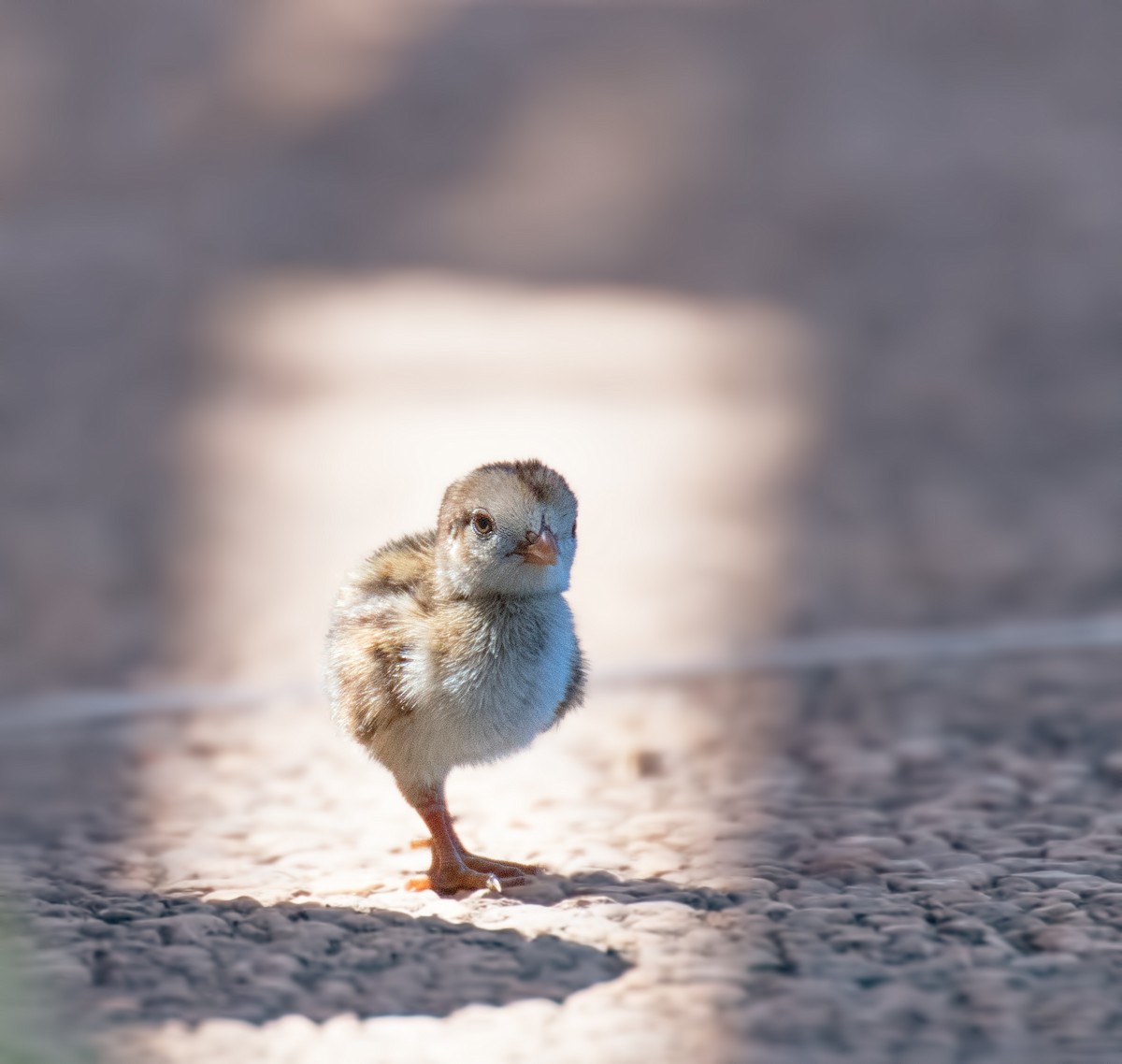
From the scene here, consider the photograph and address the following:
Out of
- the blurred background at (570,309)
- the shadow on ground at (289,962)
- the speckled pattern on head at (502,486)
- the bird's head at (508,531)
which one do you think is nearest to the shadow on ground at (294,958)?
the shadow on ground at (289,962)

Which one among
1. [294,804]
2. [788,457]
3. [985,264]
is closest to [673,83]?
[985,264]

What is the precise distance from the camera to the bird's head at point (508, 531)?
2.37 meters

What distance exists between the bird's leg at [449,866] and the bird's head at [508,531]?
0.36 meters

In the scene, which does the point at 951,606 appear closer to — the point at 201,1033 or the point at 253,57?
the point at 201,1033

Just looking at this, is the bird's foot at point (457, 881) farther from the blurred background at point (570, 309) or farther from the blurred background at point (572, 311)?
the blurred background at point (570, 309)

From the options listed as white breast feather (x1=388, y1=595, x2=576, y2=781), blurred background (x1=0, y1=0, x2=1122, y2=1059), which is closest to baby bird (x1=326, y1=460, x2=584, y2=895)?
white breast feather (x1=388, y1=595, x2=576, y2=781)

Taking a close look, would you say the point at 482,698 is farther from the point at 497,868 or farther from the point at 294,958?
the point at 294,958

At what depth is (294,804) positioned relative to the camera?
3131 millimetres

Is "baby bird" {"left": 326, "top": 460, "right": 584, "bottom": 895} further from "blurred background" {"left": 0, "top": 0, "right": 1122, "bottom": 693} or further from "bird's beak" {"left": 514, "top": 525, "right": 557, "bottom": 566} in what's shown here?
"blurred background" {"left": 0, "top": 0, "right": 1122, "bottom": 693}

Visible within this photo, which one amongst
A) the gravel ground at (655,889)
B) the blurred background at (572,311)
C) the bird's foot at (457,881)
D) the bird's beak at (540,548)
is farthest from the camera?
the blurred background at (572,311)

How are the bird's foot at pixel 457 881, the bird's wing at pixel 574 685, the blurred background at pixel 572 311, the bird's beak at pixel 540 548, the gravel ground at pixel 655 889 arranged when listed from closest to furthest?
the gravel ground at pixel 655 889 → the bird's beak at pixel 540 548 → the bird's foot at pixel 457 881 → the bird's wing at pixel 574 685 → the blurred background at pixel 572 311

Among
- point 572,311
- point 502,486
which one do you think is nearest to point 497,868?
point 502,486

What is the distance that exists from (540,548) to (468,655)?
0.23 m

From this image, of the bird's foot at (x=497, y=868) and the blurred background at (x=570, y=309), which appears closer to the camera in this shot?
the bird's foot at (x=497, y=868)
